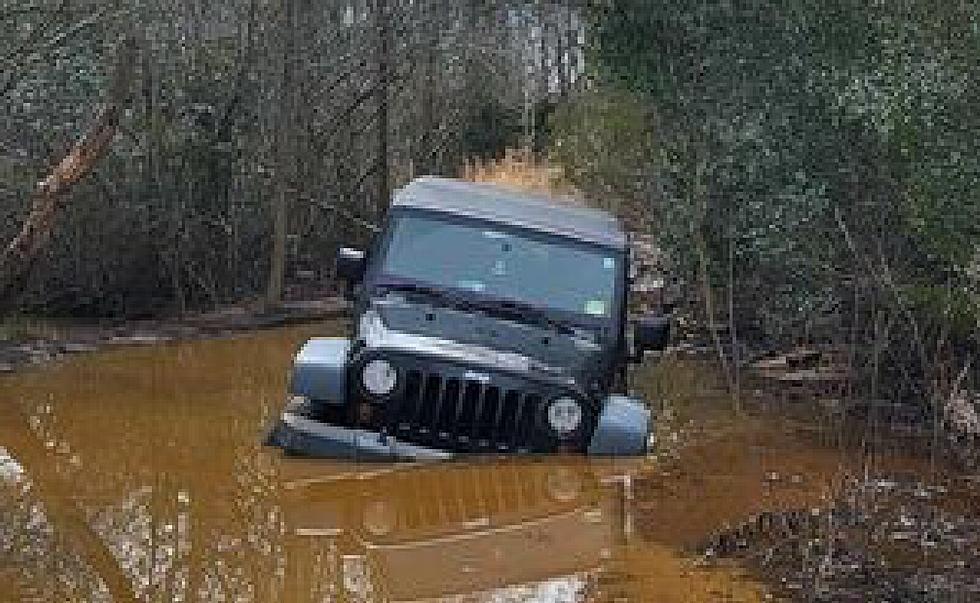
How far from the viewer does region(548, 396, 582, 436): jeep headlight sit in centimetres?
870

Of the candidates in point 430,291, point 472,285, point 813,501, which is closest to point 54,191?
point 430,291

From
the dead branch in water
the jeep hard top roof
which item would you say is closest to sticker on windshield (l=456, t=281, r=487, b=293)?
the jeep hard top roof

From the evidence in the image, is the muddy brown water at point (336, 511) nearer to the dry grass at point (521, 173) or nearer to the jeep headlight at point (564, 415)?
the jeep headlight at point (564, 415)

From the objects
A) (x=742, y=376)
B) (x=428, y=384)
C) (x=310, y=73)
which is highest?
(x=310, y=73)

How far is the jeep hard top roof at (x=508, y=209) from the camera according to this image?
998 centimetres

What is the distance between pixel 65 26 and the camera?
1442cm

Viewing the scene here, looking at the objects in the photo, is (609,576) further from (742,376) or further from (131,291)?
(131,291)

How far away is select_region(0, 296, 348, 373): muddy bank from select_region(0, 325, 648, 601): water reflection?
9.76 feet

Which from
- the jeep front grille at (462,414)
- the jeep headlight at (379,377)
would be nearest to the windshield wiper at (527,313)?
the jeep front grille at (462,414)

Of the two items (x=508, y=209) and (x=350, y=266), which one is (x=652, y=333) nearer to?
(x=508, y=209)

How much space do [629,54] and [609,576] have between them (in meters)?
8.67

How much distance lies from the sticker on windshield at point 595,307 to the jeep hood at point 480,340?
196 mm

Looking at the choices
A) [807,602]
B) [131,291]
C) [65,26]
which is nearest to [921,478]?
[807,602]

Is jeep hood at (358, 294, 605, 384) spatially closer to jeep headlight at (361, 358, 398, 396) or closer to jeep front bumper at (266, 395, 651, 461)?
jeep headlight at (361, 358, 398, 396)
